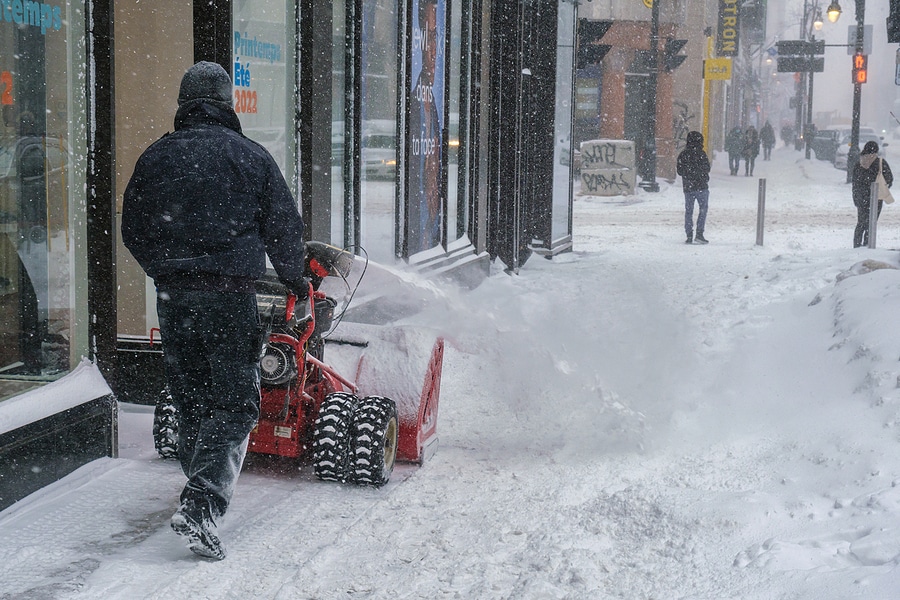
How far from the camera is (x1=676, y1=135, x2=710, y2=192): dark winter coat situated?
18031 millimetres

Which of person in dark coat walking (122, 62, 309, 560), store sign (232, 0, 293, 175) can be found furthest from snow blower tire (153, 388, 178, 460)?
store sign (232, 0, 293, 175)

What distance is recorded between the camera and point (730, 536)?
15.3 feet

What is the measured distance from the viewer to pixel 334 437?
522 cm

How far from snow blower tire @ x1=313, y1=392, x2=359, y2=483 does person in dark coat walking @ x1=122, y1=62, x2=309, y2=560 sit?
0.83m

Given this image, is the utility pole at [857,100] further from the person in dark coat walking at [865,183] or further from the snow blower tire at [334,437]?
the snow blower tire at [334,437]

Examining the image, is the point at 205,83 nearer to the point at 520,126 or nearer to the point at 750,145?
the point at 520,126

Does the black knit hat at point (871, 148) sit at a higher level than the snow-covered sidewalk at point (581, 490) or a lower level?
higher

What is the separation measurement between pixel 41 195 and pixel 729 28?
38254 millimetres

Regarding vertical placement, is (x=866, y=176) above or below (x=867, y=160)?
below

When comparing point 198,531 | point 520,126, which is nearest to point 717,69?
point 520,126

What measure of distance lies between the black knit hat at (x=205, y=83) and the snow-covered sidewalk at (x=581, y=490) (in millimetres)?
1791

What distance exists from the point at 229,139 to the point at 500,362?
3.79 m

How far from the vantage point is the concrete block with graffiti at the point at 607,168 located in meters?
27.8

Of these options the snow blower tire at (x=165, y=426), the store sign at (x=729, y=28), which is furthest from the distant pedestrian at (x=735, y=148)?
the snow blower tire at (x=165, y=426)
